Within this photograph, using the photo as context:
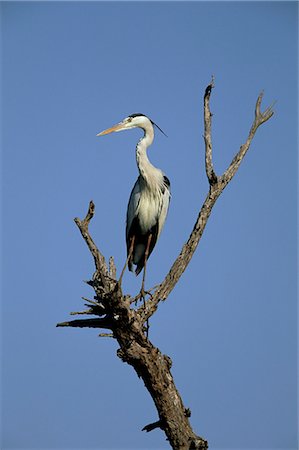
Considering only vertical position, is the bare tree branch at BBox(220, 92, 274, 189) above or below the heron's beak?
below

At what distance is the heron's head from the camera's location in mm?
7199

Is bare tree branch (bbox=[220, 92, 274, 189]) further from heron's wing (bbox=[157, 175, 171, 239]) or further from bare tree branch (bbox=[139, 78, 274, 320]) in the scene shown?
heron's wing (bbox=[157, 175, 171, 239])

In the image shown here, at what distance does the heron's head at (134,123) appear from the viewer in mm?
7199

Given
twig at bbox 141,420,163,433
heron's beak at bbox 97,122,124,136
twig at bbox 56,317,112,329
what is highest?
heron's beak at bbox 97,122,124,136

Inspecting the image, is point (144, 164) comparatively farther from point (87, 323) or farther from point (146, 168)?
point (87, 323)

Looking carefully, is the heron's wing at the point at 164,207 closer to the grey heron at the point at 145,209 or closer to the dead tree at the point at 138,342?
the grey heron at the point at 145,209

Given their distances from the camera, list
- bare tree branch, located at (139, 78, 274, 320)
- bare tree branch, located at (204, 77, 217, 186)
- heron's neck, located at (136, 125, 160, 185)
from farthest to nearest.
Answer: heron's neck, located at (136, 125, 160, 185), bare tree branch, located at (204, 77, 217, 186), bare tree branch, located at (139, 78, 274, 320)

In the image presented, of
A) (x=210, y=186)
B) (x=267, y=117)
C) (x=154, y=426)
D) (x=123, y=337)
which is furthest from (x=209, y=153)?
(x=154, y=426)

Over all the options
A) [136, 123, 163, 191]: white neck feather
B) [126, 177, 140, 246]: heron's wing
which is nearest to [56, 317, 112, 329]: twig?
[126, 177, 140, 246]: heron's wing

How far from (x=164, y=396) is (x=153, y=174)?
2.47 metres

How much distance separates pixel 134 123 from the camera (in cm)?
727

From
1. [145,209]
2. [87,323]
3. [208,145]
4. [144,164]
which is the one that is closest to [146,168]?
[144,164]

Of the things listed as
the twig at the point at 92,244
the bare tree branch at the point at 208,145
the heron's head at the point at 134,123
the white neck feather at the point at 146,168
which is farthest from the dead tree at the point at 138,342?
the heron's head at the point at 134,123

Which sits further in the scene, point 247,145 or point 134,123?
point 134,123
